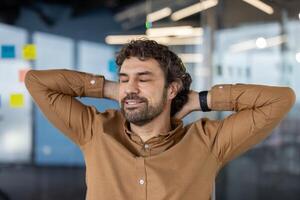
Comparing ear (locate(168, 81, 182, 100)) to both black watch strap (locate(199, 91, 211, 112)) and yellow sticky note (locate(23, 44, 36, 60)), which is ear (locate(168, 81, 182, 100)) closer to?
black watch strap (locate(199, 91, 211, 112))

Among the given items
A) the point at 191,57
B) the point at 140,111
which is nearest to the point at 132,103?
the point at 140,111

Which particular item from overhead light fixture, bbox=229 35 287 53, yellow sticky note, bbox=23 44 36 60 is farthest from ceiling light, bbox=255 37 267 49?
yellow sticky note, bbox=23 44 36 60

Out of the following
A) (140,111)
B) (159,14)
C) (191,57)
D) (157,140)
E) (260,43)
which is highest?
(159,14)

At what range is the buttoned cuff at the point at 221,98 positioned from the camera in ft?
6.58

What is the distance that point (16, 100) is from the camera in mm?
4098

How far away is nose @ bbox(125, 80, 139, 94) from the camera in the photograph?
187cm

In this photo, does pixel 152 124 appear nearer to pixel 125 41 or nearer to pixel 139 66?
pixel 139 66

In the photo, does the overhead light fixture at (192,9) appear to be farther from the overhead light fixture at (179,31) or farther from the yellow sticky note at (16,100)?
the yellow sticky note at (16,100)

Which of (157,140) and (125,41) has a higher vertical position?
(125,41)

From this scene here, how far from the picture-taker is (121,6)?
4.03m

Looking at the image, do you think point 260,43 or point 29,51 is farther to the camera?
point 29,51

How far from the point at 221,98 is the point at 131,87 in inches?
14.0

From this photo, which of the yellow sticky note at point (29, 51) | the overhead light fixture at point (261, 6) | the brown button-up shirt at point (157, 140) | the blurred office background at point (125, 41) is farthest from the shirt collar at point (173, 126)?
the yellow sticky note at point (29, 51)

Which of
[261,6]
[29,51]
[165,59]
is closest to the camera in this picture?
[165,59]
